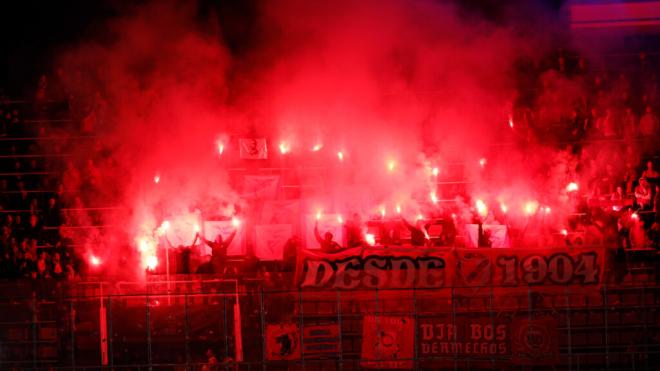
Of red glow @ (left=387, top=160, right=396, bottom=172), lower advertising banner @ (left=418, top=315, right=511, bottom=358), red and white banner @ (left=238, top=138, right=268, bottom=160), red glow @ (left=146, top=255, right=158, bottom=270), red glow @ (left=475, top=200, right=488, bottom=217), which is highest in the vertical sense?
red and white banner @ (left=238, top=138, right=268, bottom=160)

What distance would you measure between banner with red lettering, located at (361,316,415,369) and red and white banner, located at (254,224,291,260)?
496cm

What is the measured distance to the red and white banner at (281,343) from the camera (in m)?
10.3

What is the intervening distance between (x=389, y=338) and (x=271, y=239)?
5225mm

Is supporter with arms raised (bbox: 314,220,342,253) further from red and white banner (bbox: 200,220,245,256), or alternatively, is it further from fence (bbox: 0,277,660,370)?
fence (bbox: 0,277,660,370)

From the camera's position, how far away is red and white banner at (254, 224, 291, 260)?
49.9 feet

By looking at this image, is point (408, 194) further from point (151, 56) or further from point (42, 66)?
point (42, 66)

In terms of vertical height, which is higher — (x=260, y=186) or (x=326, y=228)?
(x=260, y=186)

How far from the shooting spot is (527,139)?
52.5 feet

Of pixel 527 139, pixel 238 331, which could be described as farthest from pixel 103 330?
pixel 527 139

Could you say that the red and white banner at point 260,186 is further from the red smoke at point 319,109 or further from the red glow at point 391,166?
the red glow at point 391,166

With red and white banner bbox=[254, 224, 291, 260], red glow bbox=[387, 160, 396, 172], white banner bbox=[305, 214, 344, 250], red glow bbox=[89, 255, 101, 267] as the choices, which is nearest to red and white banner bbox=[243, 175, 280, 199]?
red and white banner bbox=[254, 224, 291, 260]

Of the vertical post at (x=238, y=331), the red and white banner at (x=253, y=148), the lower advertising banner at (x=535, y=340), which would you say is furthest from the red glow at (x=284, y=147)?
the lower advertising banner at (x=535, y=340)

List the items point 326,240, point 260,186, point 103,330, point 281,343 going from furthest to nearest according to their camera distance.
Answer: point 260,186 < point 326,240 < point 103,330 < point 281,343

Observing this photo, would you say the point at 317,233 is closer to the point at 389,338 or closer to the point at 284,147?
the point at 284,147
